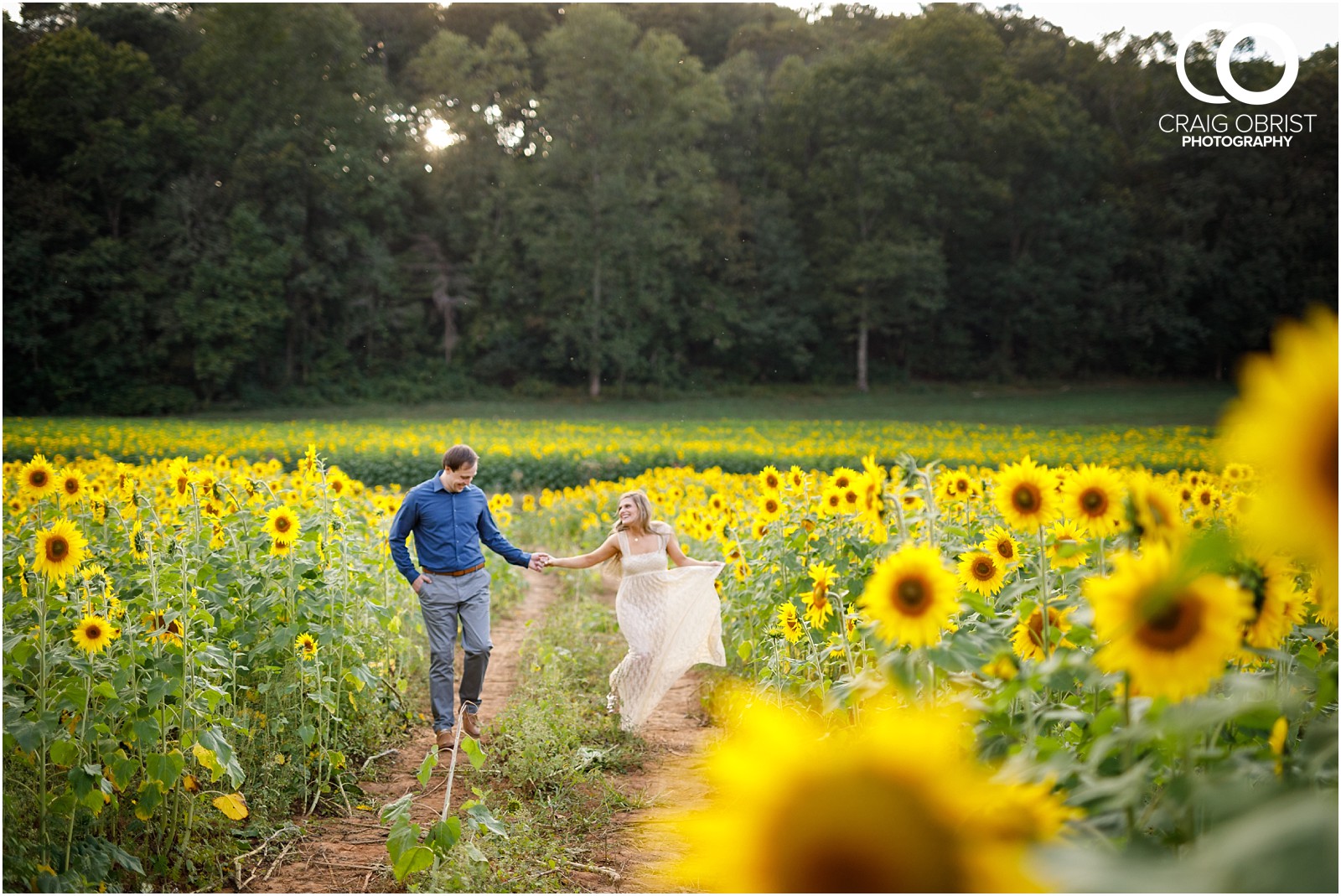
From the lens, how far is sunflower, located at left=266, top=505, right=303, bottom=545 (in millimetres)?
4020

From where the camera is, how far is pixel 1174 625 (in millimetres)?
984

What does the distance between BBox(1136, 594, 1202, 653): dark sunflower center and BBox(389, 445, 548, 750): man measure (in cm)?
413

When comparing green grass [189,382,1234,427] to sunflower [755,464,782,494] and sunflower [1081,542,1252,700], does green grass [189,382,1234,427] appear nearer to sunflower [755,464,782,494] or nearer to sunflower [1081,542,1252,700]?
sunflower [755,464,782,494]

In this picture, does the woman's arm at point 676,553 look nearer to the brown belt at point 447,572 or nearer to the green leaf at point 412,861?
the brown belt at point 447,572

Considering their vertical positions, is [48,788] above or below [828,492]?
below

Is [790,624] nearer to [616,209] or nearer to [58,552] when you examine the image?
[58,552]

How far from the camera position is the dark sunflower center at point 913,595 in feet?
4.78

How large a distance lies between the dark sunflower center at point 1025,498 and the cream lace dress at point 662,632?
326 cm

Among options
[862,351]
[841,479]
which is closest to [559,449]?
[841,479]

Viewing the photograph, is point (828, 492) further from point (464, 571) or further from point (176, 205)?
point (176, 205)

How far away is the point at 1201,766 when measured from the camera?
1.24 meters

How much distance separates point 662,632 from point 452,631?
1.05 meters

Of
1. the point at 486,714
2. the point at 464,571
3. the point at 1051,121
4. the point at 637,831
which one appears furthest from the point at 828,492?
the point at 1051,121

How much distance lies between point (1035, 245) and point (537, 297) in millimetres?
15380
